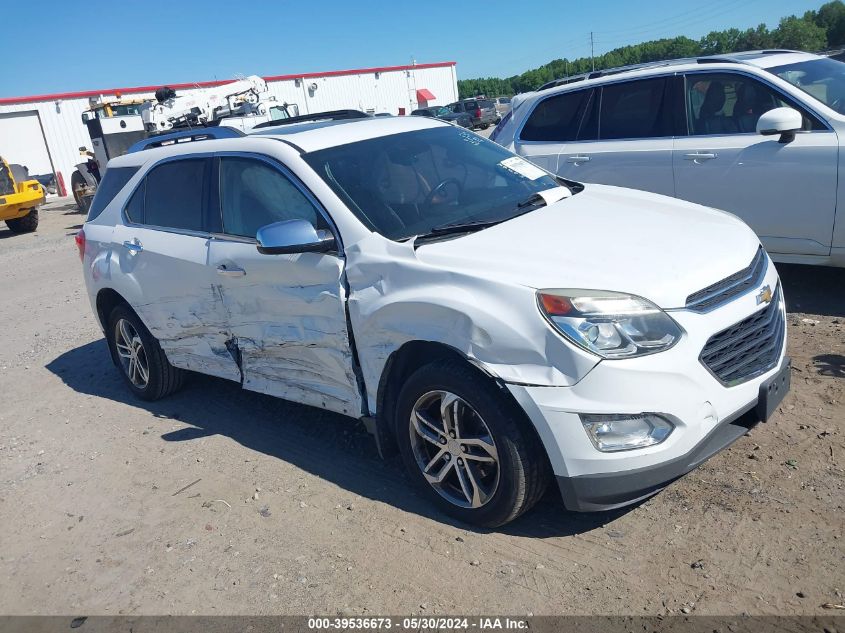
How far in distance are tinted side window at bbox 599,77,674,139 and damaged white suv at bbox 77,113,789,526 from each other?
2.18m

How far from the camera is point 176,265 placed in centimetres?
495

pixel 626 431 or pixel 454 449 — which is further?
pixel 454 449

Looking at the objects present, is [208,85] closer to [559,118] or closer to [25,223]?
[25,223]

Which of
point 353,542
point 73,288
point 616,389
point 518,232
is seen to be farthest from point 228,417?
point 73,288

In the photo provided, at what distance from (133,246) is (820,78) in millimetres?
5493

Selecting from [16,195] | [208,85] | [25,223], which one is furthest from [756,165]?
[208,85]

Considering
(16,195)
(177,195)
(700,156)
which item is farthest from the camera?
(16,195)

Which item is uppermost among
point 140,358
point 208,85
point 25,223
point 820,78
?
point 208,85

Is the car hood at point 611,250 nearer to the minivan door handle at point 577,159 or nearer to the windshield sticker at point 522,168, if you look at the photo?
the windshield sticker at point 522,168

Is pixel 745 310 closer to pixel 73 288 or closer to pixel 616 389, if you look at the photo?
pixel 616 389

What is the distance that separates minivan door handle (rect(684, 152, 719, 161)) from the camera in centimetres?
600

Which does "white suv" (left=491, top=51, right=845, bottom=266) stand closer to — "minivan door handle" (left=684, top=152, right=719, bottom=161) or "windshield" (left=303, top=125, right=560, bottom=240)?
"minivan door handle" (left=684, top=152, right=719, bottom=161)

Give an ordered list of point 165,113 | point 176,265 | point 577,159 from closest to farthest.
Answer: point 176,265
point 577,159
point 165,113

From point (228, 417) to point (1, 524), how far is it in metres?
1.54
